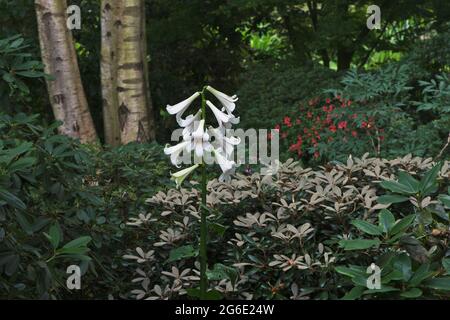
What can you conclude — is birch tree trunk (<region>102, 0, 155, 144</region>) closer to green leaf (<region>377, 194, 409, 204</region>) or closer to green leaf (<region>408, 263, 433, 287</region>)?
green leaf (<region>377, 194, 409, 204</region>)

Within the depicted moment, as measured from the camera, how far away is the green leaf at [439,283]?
3.01 metres

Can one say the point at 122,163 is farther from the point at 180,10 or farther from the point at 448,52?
the point at 180,10

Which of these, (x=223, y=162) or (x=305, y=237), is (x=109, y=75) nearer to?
(x=305, y=237)

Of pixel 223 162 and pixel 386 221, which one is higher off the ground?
pixel 223 162

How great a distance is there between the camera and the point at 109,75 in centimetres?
811

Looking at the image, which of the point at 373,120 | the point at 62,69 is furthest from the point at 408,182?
the point at 62,69

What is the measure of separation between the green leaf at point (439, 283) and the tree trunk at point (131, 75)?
4923mm

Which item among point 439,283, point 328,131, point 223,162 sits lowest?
point 328,131

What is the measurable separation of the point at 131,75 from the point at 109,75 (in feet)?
1.74

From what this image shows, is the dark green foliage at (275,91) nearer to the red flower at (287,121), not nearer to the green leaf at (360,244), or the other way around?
the red flower at (287,121)

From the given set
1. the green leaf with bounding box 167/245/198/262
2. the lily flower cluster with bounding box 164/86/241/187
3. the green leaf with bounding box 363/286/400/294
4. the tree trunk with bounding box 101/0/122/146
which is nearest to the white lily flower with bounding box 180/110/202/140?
the lily flower cluster with bounding box 164/86/241/187

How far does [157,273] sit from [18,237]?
2.42 feet

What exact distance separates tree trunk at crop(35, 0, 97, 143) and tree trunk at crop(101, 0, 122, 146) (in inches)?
14.7

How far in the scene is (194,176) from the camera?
236 inches
